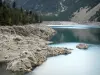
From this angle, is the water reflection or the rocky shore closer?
the rocky shore

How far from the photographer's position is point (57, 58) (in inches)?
2702

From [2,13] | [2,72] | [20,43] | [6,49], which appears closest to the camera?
[2,72]

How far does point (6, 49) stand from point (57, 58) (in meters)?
14.6

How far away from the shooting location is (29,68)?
54.6 m

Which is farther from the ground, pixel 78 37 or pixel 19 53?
pixel 19 53

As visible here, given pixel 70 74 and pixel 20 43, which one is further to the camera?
pixel 20 43

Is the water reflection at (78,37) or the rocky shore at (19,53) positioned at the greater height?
the rocky shore at (19,53)

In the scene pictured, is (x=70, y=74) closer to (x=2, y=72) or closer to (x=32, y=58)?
(x=32, y=58)

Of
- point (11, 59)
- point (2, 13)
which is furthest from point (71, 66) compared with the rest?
point (2, 13)

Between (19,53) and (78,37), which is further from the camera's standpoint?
(78,37)

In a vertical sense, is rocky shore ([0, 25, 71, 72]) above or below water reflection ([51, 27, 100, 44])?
above

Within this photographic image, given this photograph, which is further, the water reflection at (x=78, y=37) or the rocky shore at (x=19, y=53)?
the water reflection at (x=78, y=37)

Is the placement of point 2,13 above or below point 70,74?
above

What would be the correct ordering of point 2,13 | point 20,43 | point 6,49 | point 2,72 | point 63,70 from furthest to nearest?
1. point 2,13
2. point 20,43
3. point 6,49
4. point 63,70
5. point 2,72
